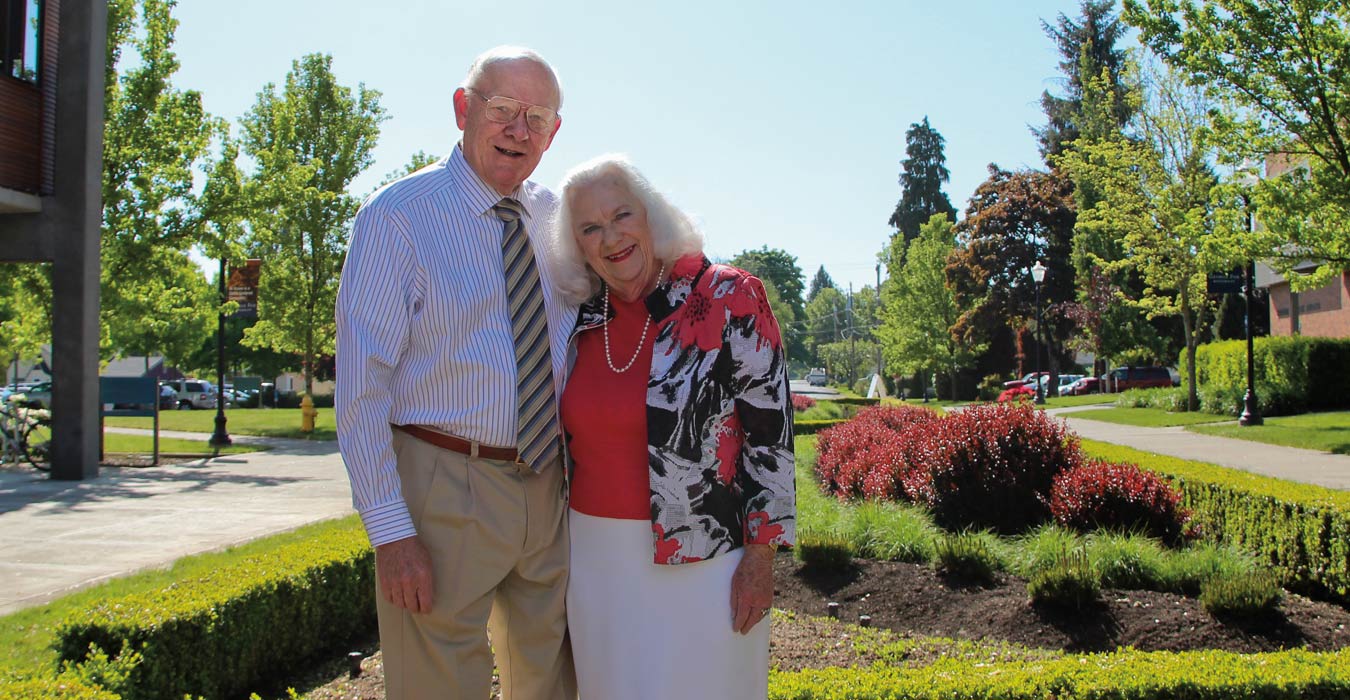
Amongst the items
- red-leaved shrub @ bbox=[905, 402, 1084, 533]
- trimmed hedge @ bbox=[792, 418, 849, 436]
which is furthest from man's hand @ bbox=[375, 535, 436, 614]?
trimmed hedge @ bbox=[792, 418, 849, 436]

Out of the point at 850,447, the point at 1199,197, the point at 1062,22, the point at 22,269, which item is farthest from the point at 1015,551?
the point at 1062,22

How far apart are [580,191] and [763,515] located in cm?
111

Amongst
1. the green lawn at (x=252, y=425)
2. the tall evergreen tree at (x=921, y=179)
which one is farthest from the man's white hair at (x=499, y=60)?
the tall evergreen tree at (x=921, y=179)

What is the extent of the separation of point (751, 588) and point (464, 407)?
95 cm

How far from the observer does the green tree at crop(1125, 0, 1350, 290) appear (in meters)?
15.6

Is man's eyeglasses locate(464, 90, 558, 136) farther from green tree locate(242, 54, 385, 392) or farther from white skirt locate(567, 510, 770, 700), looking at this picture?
green tree locate(242, 54, 385, 392)

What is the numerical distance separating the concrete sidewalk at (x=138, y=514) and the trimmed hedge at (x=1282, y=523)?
8163 mm

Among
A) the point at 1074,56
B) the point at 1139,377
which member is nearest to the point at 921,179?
the point at 1074,56

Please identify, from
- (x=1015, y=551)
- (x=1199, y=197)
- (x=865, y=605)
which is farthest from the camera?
(x=1199, y=197)

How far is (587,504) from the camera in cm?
283

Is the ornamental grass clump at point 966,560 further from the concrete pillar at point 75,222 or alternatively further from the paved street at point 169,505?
the concrete pillar at point 75,222

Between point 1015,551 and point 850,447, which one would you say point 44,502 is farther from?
point 1015,551

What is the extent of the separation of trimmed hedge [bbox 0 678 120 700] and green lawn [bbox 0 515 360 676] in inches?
13.3

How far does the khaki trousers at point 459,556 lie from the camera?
262 centimetres
